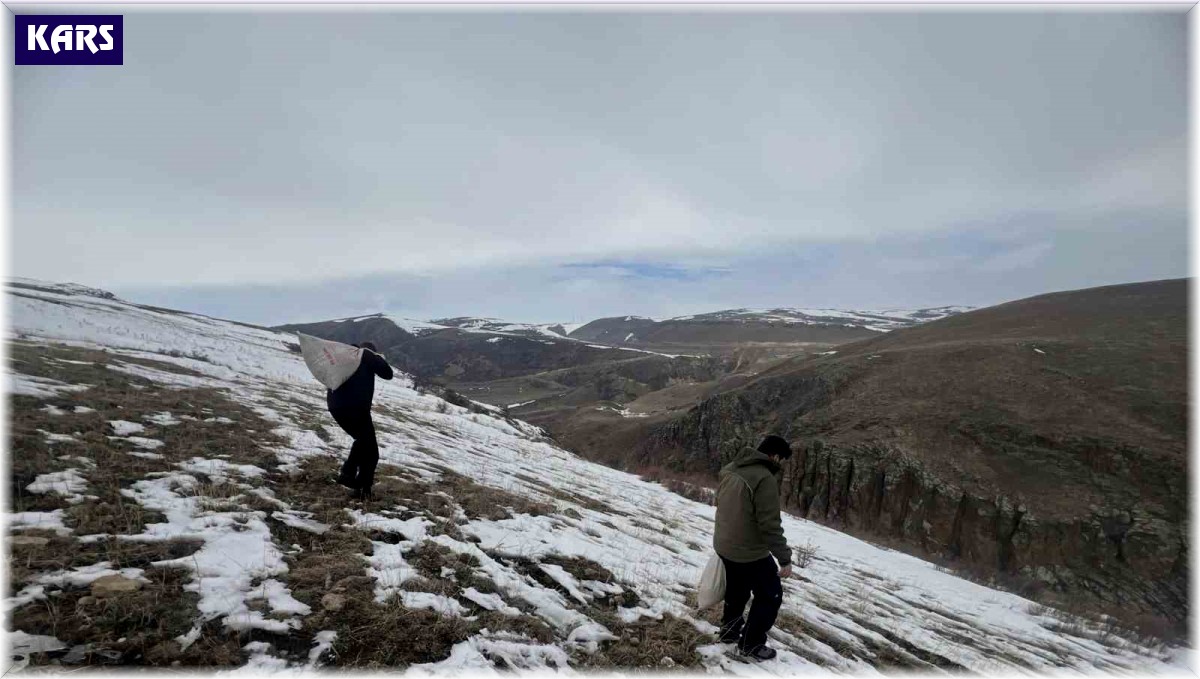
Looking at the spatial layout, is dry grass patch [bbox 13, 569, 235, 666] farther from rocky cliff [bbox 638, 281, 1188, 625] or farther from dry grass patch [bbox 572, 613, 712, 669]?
rocky cliff [bbox 638, 281, 1188, 625]

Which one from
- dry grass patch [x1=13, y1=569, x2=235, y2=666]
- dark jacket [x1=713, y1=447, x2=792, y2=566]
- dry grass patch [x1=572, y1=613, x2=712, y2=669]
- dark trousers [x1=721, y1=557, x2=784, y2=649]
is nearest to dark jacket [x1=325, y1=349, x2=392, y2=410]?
dry grass patch [x1=13, y1=569, x2=235, y2=666]

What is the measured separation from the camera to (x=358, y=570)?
15.1 ft

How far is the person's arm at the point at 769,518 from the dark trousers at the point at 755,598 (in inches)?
7.9

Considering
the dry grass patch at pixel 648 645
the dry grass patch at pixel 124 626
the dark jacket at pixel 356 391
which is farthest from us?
the dark jacket at pixel 356 391

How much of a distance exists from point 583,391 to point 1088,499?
68.7 m

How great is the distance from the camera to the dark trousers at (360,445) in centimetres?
624

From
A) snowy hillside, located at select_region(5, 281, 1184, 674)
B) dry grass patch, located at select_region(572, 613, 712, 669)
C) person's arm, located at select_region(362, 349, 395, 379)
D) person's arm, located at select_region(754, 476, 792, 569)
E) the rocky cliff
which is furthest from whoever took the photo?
the rocky cliff

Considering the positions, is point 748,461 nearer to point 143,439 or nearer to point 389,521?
point 389,521

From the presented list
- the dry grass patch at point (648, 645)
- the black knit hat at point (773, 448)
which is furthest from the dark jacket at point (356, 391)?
the black knit hat at point (773, 448)

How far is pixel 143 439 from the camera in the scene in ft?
23.1

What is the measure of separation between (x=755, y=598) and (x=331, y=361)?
222 inches

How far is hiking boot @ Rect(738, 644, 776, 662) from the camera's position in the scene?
15.3 ft

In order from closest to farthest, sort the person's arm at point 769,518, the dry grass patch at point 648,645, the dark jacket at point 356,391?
the dry grass patch at point 648,645 → the person's arm at point 769,518 → the dark jacket at point 356,391

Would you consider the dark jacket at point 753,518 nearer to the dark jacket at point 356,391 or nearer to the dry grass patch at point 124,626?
the dry grass patch at point 124,626
